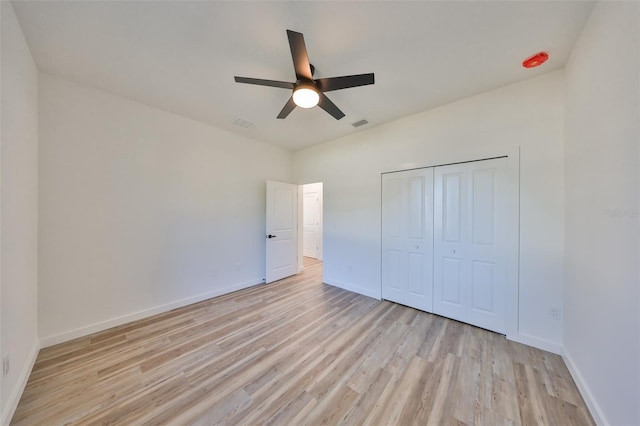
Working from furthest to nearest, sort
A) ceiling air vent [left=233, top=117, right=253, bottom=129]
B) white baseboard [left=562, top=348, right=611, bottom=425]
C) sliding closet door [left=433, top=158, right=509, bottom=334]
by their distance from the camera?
ceiling air vent [left=233, top=117, right=253, bottom=129] → sliding closet door [left=433, top=158, right=509, bottom=334] → white baseboard [left=562, top=348, right=611, bottom=425]

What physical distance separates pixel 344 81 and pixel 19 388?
3.37 m

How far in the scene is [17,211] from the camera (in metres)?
1.61

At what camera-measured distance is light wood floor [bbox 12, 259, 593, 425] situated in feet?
4.68

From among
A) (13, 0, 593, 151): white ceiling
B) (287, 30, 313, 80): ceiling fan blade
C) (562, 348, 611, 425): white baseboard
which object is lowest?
(562, 348, 611, 425): white baseboard

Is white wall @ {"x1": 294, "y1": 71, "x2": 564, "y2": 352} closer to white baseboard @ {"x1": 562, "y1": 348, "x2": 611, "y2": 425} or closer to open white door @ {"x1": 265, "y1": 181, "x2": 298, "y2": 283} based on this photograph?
white baseboard @ {"x1": 562, "y1": 348, "x2": 611, "y2": 425}

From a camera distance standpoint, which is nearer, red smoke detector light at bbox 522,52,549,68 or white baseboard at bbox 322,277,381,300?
red smoke detector light at bbox 522,52,549,68

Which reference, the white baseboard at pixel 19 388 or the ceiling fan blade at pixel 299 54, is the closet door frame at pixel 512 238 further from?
the white baseboard at pixel 19 388

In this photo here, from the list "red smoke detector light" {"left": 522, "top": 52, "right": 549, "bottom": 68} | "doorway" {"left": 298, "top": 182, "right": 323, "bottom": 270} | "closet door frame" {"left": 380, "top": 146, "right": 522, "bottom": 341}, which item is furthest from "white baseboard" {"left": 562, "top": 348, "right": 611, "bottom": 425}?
"doorway" {"left": 298, "top": 182, "right": 323, "bottom": 270}

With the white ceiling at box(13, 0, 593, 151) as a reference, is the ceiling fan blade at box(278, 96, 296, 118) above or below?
below

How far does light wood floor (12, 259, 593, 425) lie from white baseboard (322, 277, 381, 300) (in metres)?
0.68

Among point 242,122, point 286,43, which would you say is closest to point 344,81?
point 286,43

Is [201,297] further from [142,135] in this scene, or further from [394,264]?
[394,264]

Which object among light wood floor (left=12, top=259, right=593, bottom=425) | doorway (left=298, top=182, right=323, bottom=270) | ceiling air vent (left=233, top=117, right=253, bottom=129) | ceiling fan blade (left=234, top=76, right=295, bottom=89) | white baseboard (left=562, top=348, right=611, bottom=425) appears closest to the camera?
white baseboard (left=562, top=348, right=611, bottom=425)

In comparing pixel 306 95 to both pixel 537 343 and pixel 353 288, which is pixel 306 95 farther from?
pixel 537 343
